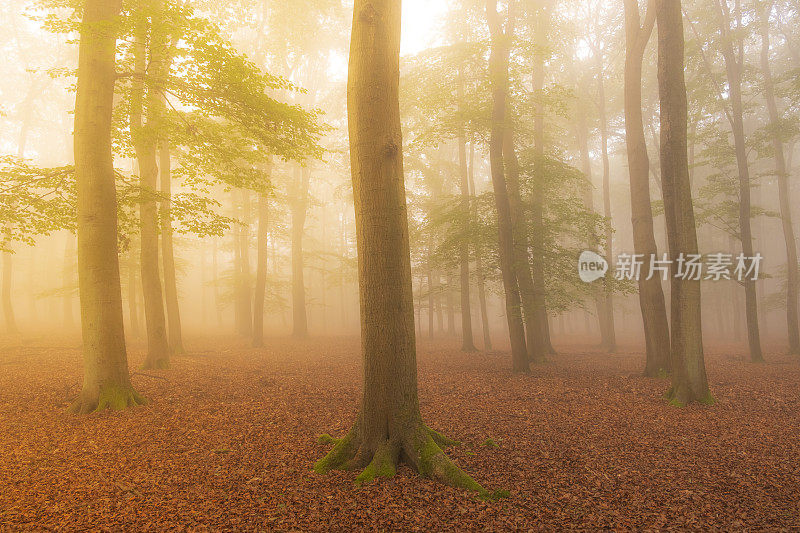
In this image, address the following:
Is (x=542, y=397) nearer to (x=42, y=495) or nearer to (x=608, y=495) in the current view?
(x=608, y=495)

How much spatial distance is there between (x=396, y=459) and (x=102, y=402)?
17.8ft

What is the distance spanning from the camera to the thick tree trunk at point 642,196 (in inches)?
→ 466

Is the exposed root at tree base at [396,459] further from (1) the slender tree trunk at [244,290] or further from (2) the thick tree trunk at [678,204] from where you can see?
(1) the slender tree trunk at [244,290]

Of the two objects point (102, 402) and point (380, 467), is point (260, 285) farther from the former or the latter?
point (380, 467)

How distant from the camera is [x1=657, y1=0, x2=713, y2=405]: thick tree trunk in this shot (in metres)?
8.74

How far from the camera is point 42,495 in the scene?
4.08 meters

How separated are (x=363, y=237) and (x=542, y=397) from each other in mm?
6412

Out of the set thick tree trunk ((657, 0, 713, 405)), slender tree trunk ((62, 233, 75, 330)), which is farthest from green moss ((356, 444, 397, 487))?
slender tree trunk ((62, 233, 75, 330))

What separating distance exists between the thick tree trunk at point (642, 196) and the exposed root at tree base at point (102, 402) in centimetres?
1285

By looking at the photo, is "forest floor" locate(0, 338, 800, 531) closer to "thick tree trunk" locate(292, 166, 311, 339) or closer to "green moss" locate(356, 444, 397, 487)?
"green moss" locate(356, 444, 397, 487)

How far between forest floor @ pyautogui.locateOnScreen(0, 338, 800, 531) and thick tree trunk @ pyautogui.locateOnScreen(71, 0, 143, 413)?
25.2 inches

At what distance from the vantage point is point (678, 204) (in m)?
9.04

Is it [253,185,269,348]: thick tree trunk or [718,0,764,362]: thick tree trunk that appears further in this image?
[253,185,269,348]: thick tree trunk

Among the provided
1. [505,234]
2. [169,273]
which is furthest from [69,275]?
[505,234]
